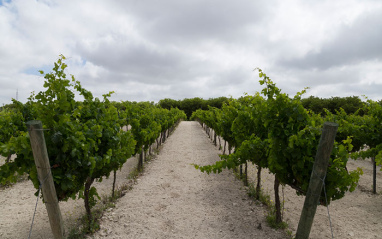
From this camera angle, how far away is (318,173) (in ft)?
10.9

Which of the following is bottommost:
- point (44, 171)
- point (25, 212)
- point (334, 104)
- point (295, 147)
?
point (25, 212)

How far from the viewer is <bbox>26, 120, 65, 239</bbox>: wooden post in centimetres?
311

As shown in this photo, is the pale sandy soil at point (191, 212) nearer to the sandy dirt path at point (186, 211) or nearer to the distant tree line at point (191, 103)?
the sandy dirt path at point (186, 211)

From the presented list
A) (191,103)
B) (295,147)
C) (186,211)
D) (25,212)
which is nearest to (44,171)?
(186,211)

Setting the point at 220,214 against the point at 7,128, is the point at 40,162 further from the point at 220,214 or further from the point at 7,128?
the point at 7,128

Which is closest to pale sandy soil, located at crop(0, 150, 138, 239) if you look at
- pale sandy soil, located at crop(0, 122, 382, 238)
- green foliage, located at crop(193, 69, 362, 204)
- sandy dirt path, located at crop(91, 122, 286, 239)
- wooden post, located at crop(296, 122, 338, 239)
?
pale sandy soil, located at crop(0, 122, 382, 238)

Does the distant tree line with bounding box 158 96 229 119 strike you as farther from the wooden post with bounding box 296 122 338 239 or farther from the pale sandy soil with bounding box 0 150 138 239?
the wooden post with bounding box 296 122 338 239

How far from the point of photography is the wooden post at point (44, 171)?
3109mm

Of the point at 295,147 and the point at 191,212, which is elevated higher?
the point at 295,147

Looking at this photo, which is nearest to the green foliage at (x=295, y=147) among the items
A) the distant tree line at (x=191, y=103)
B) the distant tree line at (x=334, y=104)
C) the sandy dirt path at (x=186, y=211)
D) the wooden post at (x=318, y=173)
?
the wooden post at (x=318, y=173)

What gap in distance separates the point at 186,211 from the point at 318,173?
3.65 m

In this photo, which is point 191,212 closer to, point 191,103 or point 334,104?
point 334,104

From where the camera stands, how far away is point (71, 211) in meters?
5.86

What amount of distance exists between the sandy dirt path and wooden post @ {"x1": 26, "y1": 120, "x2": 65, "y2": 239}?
138cm
